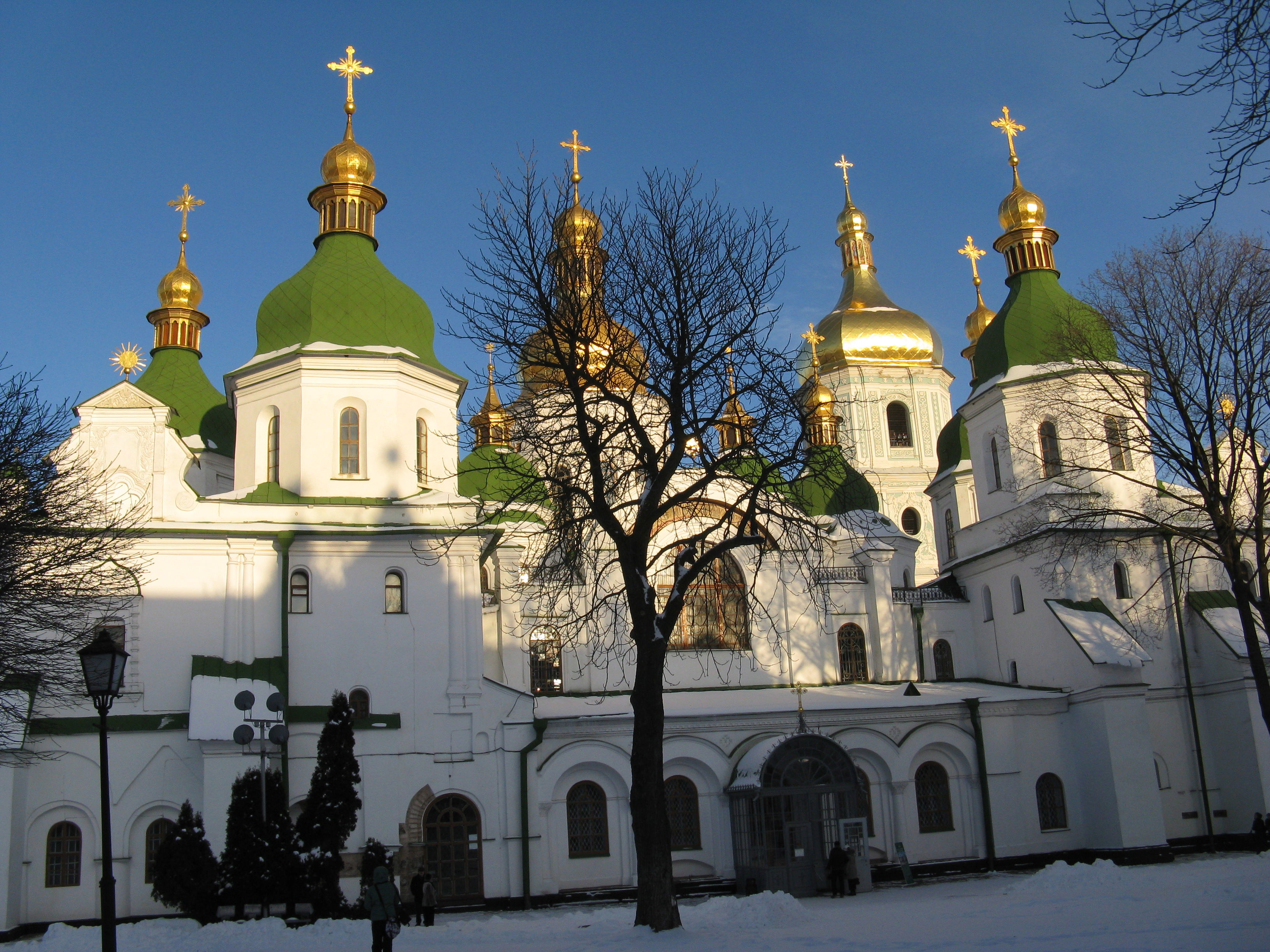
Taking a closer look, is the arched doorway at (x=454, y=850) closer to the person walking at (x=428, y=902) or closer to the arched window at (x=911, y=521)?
the person walking at (x=428, y=902)

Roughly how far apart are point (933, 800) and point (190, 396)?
19.6m

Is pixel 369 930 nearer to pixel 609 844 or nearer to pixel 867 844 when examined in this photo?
pixel 609 844

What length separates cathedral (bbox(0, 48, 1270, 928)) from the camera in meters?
20.0

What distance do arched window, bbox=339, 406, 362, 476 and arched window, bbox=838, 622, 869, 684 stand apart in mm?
11828

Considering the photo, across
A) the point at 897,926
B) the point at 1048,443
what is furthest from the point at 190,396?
the point at 897,926

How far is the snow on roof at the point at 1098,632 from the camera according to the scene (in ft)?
76.6

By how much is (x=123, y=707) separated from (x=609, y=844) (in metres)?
8.93

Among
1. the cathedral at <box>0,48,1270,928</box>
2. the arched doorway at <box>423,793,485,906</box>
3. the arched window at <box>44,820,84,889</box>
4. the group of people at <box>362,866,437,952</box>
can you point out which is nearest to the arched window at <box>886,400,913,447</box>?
the cathedral at <box>0,48,1270,928</box>

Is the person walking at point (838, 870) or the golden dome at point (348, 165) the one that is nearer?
the person walking at point (838, 870)

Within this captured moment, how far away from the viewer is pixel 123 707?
19.9m

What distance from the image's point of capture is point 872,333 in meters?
42.6

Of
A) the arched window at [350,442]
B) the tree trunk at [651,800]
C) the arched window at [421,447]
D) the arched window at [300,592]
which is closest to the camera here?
the tree trunk at [651,800]

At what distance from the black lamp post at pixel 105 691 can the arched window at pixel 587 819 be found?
11.7 metres

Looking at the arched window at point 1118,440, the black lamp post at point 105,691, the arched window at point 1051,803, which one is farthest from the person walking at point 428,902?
the arched window at point 1118,440
